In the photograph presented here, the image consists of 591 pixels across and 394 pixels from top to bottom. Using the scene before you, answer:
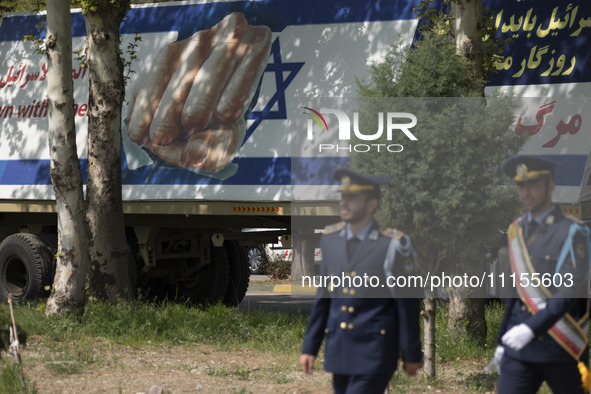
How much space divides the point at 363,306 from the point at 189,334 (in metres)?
6.14

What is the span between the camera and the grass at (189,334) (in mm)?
9398

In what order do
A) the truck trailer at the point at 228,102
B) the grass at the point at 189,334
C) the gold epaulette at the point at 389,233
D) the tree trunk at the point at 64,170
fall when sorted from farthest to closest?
the tree trunk at the point at 64,170 → the truck trailer at the point at 228,102 → the grass at the point at 189,334 → the gold epaulette at the point at 389,233

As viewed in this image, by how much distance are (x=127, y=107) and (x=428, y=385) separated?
22.4 ft

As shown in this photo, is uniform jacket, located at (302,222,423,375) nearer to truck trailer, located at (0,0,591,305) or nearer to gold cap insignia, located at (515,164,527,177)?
gold cap insignia, located at (515,164,527,177)

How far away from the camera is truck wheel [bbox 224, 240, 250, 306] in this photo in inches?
618

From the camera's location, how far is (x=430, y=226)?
780 centimetres

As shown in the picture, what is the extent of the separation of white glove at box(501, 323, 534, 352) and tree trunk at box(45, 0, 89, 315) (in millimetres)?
7414

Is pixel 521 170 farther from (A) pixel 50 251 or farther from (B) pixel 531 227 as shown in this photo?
(A) pixel 50 251

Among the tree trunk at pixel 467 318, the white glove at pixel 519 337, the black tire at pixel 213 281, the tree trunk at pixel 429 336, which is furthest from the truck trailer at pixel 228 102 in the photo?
the white glove at pixel 519 337

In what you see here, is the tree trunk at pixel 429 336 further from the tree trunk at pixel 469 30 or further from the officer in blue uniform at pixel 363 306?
the officer in blue uniform at pixel 363 306

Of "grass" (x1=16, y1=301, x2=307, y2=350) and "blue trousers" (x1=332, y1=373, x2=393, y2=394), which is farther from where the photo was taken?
"grass" (x1=16, y1=301, x2=307, y2=350)

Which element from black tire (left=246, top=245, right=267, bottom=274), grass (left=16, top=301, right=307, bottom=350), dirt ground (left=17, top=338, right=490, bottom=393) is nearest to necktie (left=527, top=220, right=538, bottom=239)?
dirt ground (left=17, top=338, right=490, bottom=393)

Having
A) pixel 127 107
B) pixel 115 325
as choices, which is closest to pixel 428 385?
pixel 115 325

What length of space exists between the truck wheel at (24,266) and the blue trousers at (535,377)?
33.4ft
